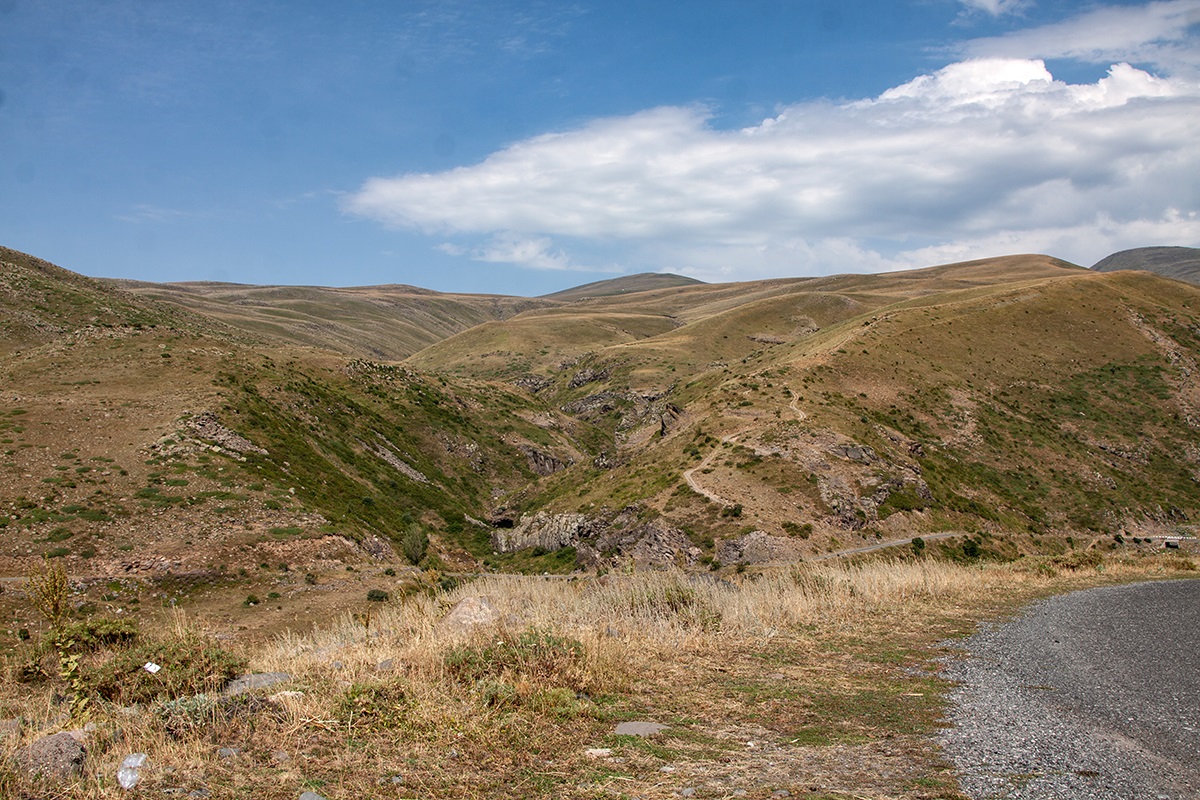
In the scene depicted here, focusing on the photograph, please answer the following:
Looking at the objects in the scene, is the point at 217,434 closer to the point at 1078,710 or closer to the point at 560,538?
the point at 560,538

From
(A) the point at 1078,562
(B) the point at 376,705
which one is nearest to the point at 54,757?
(B) the point at 376,705

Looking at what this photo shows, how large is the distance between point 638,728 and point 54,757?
599 centimetres

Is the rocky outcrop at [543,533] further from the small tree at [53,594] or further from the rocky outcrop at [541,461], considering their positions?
the small tree at [53,594]

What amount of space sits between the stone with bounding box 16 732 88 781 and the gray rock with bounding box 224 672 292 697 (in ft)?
7.10

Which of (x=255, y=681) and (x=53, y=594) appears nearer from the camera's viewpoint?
(x=53, y=594)

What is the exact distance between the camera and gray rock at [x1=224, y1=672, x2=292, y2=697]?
29.7 ft

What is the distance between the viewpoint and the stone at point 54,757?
247 inches

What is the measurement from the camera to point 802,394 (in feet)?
199

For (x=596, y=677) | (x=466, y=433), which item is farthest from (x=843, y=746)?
(x=466, y=433)

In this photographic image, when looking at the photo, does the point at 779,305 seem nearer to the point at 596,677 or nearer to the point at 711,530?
the point at 711,530

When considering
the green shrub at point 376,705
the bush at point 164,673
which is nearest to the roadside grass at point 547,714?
the green shrub at point 376,705

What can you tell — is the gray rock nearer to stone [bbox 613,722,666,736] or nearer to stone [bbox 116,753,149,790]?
stone [bbox 116,753,149,790]

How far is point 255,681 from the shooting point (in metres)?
9.47

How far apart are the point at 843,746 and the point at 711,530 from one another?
118 ft
